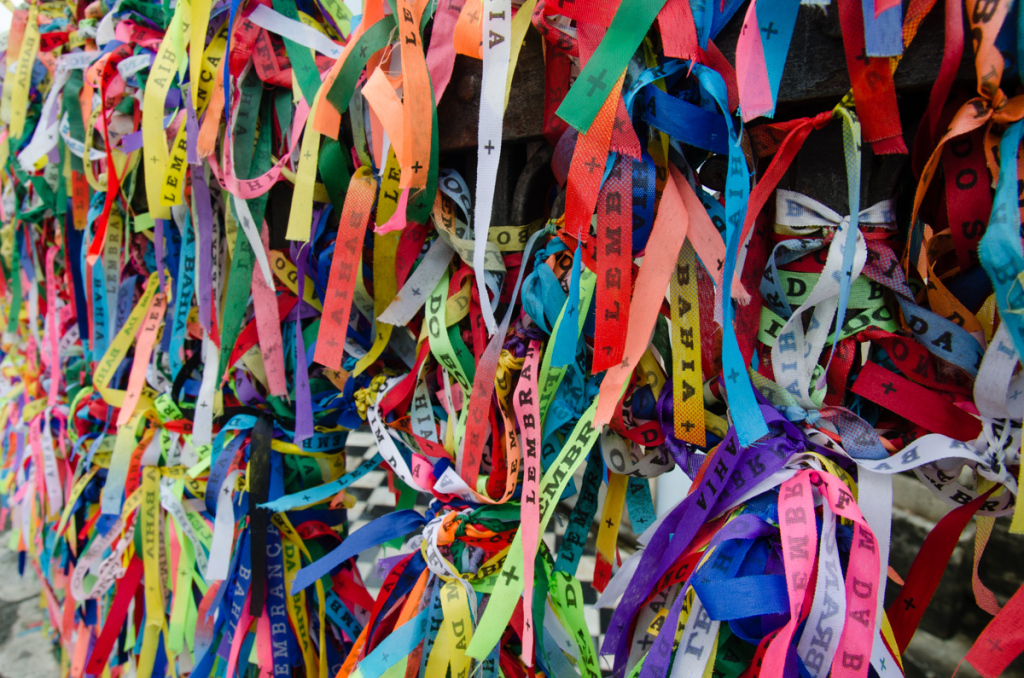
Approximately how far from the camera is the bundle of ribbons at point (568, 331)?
1.00 feet

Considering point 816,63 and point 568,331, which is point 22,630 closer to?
point 568,331

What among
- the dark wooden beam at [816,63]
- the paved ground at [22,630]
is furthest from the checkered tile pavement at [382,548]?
the dark wooden beam at [816,63]

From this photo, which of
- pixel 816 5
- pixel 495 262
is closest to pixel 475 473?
pixel 495 262

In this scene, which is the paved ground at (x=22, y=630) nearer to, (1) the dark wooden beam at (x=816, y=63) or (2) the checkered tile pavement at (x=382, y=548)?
(2) the checkered tile pavement at (x=382, y=548)

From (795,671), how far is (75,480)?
104 cm

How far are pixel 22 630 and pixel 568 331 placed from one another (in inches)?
60.5

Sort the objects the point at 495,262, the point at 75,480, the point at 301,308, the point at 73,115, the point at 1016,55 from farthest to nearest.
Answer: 1. the point at 75,480
2. the point at 73,115
3. the point at 301,308
4. the point at 495,262
5. the point at 1016,55

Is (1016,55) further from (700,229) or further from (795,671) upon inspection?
(795,671)

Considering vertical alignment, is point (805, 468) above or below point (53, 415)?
above

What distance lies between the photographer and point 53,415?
1042 mm

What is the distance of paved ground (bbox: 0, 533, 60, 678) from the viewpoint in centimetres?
114

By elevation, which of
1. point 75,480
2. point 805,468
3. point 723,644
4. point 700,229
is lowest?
point 75,480

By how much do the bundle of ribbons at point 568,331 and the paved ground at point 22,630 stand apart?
719mm

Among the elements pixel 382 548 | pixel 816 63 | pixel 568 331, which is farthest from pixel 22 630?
pixel 816 63
